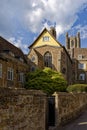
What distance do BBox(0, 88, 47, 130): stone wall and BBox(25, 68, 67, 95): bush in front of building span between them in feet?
112

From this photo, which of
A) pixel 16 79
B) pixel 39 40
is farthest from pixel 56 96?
pixel 39 40

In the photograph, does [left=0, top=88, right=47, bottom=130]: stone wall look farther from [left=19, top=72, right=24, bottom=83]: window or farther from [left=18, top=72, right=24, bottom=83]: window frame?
[left=19, top=72, right=24, bottom=83]: window

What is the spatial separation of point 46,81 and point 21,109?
3882cm

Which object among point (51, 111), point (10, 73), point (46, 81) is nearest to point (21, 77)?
point (46, 81)

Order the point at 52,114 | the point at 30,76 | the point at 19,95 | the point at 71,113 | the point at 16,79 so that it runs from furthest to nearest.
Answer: the point at 30,76, the point at 16,79, the point at 71,113, the point at 52,114, the point at 19,95

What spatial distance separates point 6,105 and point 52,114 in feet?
28.3

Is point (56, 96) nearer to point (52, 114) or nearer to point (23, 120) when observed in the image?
point (52, 114)

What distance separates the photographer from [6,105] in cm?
847

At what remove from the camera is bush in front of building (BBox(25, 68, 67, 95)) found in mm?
47844

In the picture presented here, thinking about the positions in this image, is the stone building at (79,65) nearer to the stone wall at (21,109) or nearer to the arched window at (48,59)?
the arched window at (48,59)

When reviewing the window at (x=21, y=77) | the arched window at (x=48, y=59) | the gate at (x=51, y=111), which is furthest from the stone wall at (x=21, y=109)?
the arched window at (x=48, y=59)

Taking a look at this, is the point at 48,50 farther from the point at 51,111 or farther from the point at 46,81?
the point at 51,111

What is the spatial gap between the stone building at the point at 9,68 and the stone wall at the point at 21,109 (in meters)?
26.0

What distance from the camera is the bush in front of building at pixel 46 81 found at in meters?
47.8
